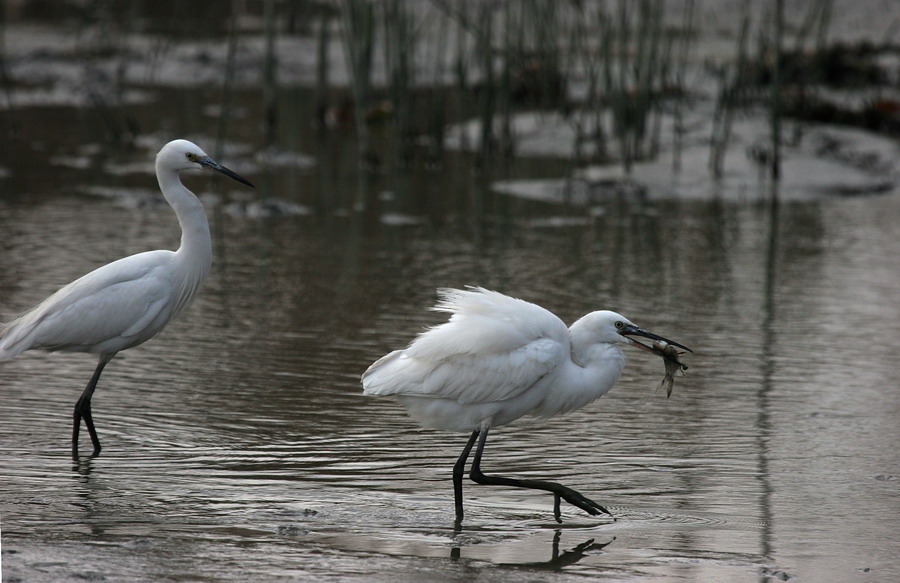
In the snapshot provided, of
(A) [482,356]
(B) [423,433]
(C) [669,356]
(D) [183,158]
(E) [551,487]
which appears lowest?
(B) [423,433]

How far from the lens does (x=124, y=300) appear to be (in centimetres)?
593

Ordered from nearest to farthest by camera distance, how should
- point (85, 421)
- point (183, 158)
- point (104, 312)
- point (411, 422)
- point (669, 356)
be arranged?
point (669, 356) < point (85, 421) < point (104, 312) < point (183, 158) < point (411, 422)

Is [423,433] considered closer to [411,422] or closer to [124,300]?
[411,422]

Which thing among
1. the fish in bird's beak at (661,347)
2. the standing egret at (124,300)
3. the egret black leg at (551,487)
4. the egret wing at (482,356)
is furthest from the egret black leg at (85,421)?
the fish in bird's beak at (661,347)

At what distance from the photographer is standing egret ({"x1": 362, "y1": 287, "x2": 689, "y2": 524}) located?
201 inches

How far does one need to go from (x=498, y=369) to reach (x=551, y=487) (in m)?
0.53

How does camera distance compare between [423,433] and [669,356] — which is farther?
[423,433]

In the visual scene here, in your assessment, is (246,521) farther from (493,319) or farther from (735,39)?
(735,39)

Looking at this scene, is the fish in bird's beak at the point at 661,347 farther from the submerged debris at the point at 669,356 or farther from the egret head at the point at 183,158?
the egret head at the point at 183,158

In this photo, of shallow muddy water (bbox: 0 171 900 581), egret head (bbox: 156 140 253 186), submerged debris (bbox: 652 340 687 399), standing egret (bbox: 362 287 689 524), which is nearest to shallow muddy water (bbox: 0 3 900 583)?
shallow muddy water (bbox: 0 171 900 581)

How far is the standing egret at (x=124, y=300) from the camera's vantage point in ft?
19.3

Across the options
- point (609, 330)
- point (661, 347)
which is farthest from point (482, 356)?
point (661, 347)

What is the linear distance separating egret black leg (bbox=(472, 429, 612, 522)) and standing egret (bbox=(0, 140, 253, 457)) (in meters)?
1.81

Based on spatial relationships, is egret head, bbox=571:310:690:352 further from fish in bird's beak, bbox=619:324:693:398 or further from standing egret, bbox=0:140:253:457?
standing egret, bbox=0:140:253:457
